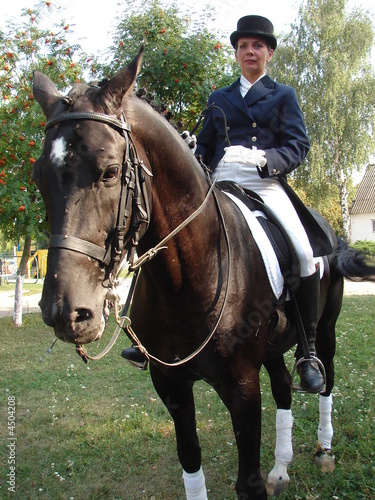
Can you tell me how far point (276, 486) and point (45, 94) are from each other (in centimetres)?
323

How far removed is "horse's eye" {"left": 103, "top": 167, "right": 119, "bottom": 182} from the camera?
72.5 inches

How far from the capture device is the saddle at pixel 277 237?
2934 mm

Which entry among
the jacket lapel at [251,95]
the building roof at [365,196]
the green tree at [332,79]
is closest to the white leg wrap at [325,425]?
the jacket lapel at [251,95]

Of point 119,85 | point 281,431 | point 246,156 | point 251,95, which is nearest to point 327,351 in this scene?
point 281,431

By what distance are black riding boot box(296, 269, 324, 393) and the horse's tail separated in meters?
0.74

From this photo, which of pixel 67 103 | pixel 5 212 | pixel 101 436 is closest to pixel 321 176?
pixel 5 212

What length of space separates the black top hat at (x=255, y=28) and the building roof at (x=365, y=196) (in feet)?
135

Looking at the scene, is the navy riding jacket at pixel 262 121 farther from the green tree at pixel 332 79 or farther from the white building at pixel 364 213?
the white building at pixel 364 213

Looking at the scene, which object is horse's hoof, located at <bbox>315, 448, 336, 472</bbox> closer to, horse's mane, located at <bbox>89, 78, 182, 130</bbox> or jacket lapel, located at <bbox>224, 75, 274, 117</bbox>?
jacket lapel, located at <bbox>224, 75, 274, 117</bbox>

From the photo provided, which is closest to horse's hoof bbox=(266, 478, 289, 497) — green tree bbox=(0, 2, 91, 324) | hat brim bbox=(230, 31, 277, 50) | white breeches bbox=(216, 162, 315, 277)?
white breeches bbox=(216, 162, 315, 277)

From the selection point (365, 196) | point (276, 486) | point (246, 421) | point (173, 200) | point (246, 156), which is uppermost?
point (365, 196)

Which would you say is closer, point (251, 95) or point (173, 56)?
point (251, 95)

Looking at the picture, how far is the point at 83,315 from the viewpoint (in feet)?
5.72

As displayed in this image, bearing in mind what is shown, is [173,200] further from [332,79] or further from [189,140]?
[332,79]
